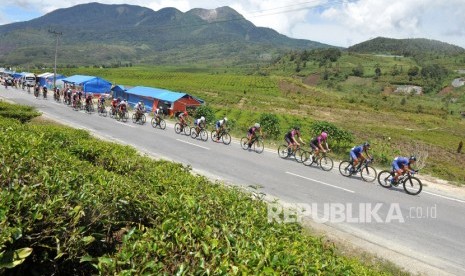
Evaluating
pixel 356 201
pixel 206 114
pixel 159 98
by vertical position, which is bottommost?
pixel 356 201

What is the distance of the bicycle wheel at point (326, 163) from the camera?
17.3 metres

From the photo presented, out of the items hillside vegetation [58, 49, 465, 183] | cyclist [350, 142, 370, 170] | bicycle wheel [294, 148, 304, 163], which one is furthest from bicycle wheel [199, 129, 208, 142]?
hillside vegetation [58, 49, 465, 183]

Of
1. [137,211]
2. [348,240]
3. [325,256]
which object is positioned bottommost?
[348,240]

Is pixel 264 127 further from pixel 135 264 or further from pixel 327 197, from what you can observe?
pixel 135 264

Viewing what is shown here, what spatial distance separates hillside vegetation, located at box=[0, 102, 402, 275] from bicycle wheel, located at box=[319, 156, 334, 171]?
41.0 feet

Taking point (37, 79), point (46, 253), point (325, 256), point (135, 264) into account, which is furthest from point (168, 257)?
point (37, 79)

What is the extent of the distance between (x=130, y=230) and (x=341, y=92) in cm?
11835

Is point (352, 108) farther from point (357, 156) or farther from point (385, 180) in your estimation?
point (385, 180)

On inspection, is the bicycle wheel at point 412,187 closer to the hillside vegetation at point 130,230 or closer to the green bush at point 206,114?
the hillside vegetation at point 130,230

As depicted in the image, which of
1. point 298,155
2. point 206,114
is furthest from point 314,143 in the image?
point 206,114

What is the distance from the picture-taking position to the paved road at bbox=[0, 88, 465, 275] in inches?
351

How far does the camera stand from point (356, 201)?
12320 millimetres

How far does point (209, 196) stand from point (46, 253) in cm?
212

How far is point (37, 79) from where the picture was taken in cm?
6494
